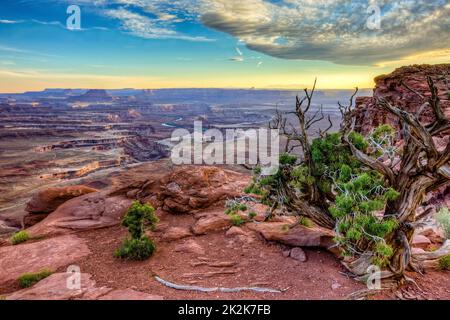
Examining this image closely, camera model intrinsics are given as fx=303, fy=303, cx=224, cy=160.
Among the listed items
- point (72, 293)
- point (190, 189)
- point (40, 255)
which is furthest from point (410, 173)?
point (40, 255)

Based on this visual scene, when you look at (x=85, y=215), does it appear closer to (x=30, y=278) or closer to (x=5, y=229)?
(x=30, y=278)

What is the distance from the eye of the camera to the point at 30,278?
25.4 ft

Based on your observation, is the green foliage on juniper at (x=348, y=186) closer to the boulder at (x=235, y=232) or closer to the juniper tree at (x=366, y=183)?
the juniper tree at (x=366, y=183)

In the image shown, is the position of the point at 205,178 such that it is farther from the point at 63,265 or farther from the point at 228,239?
the point at 63,265

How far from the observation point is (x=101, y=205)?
512 inches

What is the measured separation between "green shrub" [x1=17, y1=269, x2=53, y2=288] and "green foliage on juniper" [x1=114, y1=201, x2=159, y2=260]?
70.6 inches

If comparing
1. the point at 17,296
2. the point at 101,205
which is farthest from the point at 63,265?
the point at 101,205

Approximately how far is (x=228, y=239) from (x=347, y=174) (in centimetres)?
418

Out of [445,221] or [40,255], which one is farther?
[445,221]

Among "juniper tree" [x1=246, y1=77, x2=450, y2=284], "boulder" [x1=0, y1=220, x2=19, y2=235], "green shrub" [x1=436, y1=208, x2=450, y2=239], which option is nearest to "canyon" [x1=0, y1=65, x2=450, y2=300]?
"green shrub" [x1=436, y1=208, x2=450, y2=239]

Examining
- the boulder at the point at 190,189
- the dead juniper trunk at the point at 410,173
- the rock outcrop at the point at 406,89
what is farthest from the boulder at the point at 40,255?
the rock outcrop at the point at 406,89

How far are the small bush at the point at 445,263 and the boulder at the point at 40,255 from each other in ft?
32.1

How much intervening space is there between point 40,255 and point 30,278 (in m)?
1.80

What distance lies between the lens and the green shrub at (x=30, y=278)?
7.70 meters
